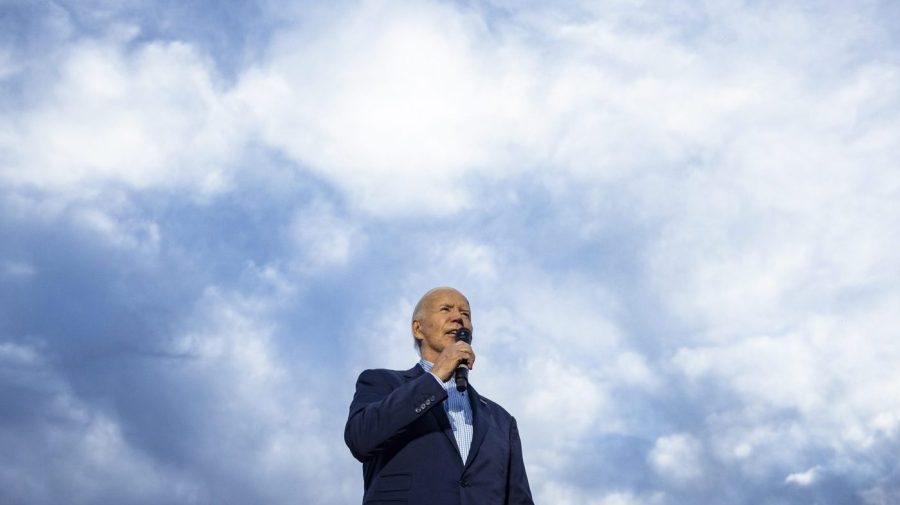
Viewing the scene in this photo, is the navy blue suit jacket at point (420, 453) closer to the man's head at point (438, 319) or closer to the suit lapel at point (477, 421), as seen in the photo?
the suit lapel at point (477, 421)

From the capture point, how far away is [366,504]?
22.1ft

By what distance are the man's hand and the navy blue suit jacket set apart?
10cm

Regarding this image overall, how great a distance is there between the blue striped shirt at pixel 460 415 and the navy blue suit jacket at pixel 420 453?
2.5 inches

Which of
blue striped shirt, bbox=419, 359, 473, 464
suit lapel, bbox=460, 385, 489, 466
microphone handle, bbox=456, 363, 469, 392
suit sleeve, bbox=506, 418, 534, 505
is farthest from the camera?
suit sleeve, bbox=506, 418, 534, 505

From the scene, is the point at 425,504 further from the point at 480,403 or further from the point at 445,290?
the point at 445,290

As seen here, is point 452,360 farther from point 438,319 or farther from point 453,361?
point 438,319

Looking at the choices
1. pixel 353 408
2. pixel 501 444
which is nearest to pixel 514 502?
pixel 501 444

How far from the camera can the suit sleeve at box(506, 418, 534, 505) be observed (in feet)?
24.2

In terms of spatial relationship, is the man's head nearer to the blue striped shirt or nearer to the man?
the man

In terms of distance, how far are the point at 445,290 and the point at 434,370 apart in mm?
1413

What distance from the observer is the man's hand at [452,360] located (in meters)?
6.68

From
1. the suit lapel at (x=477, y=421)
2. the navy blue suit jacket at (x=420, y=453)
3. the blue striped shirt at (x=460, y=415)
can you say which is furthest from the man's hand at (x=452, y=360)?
the suit lapel at (x=477, y=421)

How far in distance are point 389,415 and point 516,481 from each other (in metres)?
1.51

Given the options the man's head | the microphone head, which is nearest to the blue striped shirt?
the man's head
